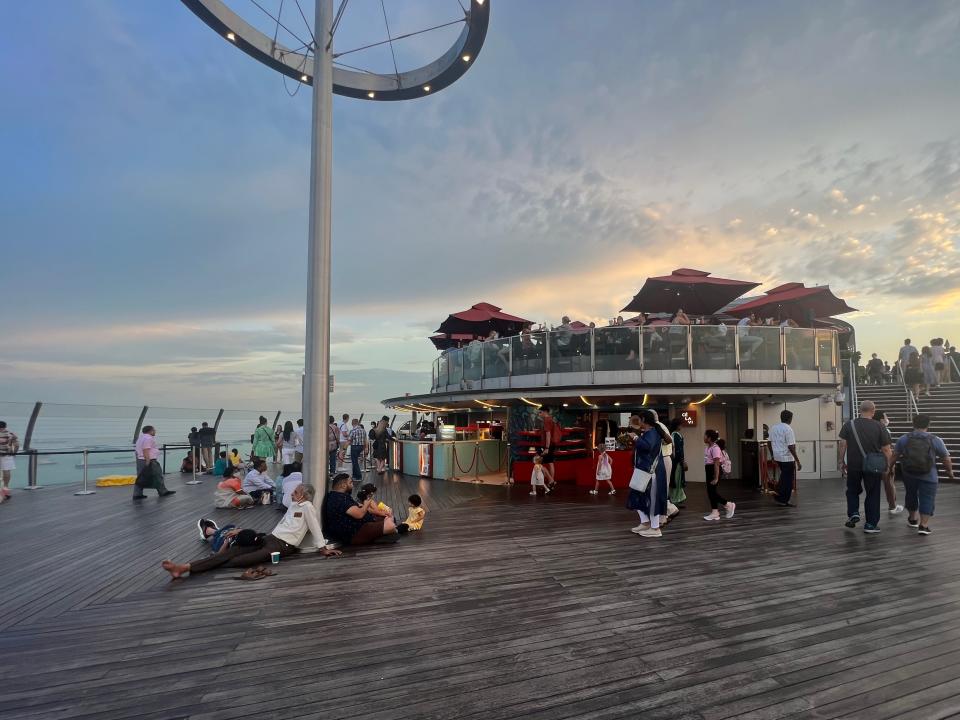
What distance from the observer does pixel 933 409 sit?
18031 millimetres

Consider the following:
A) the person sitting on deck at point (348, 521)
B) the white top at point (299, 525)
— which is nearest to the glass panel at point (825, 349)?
the person sitting on deck at point (348, 521)

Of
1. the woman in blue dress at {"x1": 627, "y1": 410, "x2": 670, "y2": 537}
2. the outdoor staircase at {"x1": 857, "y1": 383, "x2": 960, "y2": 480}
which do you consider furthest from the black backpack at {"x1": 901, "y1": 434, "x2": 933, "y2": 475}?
the outdoor staircase at {"x1": 857, "y1": 383, "x2": 960, "y2": 480}

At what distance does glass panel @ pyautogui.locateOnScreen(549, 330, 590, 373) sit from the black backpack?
270 inches

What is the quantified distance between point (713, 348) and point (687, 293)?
3.17 meters

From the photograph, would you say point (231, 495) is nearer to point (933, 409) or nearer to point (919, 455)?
point (919, 455)

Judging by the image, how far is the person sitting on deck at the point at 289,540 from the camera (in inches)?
228

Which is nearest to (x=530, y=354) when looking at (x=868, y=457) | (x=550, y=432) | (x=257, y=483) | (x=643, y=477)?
(x=550, y=432)

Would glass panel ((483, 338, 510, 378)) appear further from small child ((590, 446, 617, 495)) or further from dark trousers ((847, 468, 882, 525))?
dark trousers ((847, 468, 882, 525))

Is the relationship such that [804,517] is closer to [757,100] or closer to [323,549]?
[323,549]

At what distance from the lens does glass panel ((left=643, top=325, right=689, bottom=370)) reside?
41.3 feet

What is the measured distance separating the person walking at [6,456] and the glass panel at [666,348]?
Result: 51.6 ft

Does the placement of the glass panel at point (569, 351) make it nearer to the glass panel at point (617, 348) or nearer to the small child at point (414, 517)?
the glass panel at point (617, 348)

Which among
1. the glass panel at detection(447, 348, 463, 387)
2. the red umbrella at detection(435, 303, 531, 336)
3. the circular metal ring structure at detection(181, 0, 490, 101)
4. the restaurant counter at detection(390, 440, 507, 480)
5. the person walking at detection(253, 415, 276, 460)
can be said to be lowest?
the restaurant counter at detection(390, 440, 507, 480)

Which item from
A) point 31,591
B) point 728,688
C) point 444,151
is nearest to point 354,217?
point 444,151
